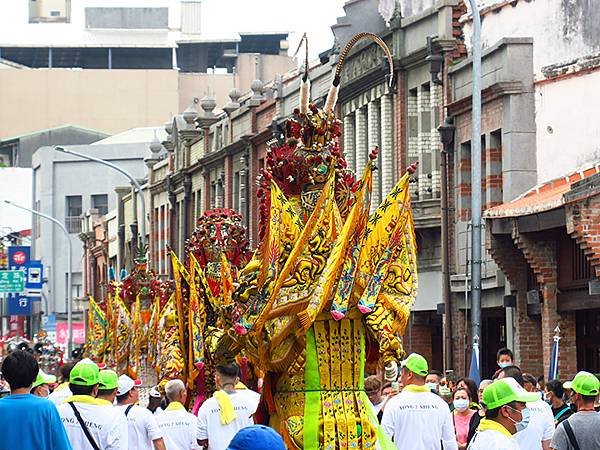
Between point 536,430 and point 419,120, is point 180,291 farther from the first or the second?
point 419,120

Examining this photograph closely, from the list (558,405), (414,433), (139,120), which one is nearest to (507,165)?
(558,405)

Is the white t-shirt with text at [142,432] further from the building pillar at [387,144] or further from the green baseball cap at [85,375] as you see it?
the building pillar at [387,144]

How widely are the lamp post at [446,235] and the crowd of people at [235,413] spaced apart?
13436 mm

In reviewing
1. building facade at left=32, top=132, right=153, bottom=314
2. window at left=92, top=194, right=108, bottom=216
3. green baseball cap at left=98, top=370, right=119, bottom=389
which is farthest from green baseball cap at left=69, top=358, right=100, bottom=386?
window at left=92, top=194, right=108, bottom=216

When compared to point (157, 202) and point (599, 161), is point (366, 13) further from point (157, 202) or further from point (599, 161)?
Result: point (157, 202)

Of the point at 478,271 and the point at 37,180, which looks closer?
the point at 478,271

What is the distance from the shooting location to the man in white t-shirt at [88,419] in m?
12.6

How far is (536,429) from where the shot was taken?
14.5m

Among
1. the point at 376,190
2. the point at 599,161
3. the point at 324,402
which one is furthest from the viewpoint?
the point at 376,190

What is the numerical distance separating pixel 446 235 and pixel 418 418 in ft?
60.2

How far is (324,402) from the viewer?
12.1m

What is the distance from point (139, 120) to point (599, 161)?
237ft

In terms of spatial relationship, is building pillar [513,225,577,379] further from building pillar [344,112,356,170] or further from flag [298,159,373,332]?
flag [298,159,373,332]

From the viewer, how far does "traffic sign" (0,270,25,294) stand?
77.6 meters
